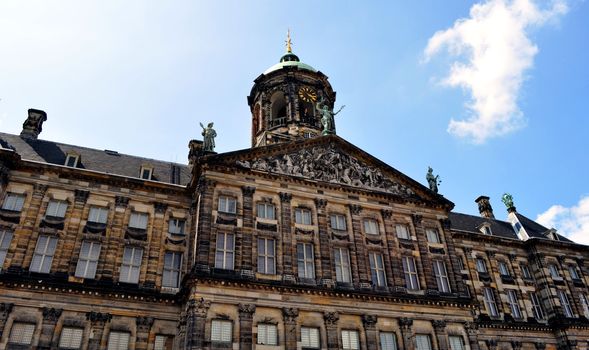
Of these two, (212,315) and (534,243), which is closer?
(212,315)

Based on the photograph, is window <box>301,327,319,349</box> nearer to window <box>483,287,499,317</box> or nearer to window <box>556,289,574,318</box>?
window <box>483,287,499,317</box>

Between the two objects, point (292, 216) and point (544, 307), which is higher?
point (292, 216)

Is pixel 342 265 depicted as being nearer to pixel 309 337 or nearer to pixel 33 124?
pixel 309 337

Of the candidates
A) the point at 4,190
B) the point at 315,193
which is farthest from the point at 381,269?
the point at 4,190

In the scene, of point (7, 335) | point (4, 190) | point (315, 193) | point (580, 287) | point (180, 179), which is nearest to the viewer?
point (7, 335)

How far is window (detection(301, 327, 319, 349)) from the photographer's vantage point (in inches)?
983

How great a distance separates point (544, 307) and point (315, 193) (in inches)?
901

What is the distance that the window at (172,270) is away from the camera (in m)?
27.8

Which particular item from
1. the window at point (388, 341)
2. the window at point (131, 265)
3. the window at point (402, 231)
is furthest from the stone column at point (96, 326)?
the window at point (402, 231)

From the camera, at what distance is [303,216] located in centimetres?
2962

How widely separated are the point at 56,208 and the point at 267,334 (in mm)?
15131

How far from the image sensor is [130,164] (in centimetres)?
3444

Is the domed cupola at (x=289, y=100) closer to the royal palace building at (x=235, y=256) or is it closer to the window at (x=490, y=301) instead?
the royal palace building at (x=235, y=256)

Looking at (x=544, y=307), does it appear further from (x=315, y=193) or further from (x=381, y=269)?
(x=315, y=193)
